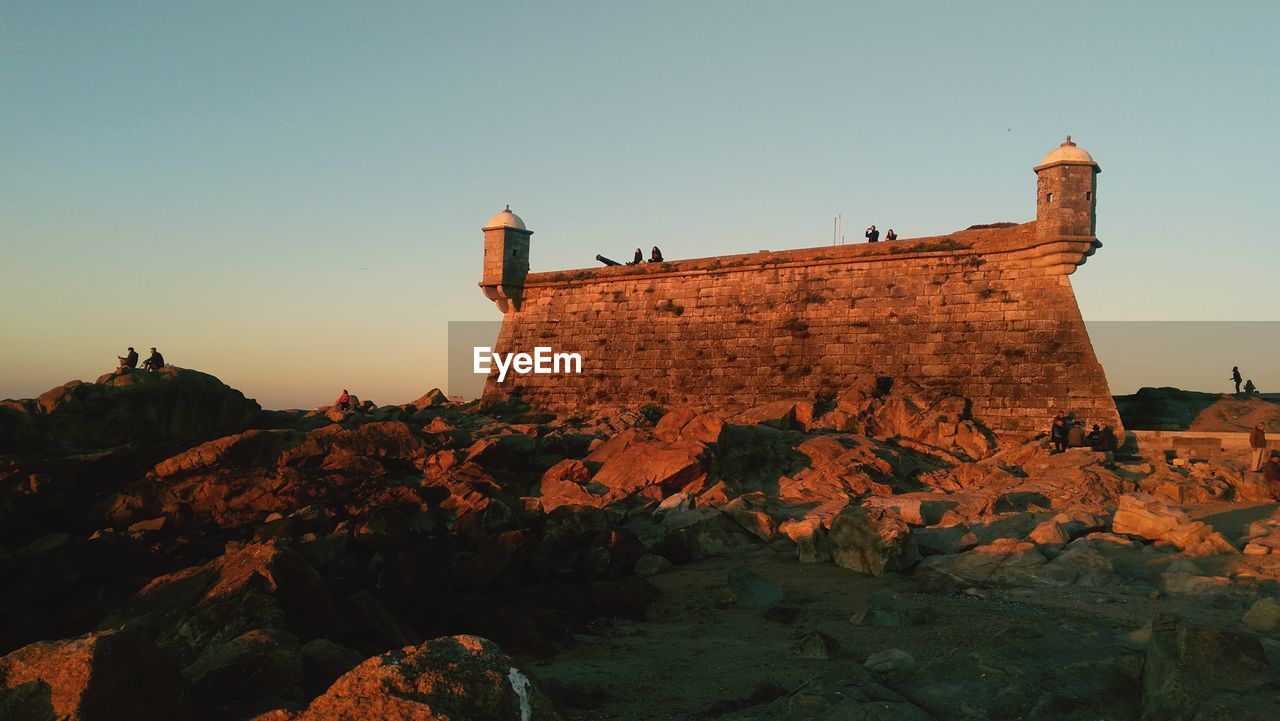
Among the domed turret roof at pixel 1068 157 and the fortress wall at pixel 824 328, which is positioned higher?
the domed turret roof at pixel 1068 157

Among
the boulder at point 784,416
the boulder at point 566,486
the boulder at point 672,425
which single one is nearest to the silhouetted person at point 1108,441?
the boulder at point 784,416

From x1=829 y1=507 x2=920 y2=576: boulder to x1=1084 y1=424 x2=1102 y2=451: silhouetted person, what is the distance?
7541 millimetres

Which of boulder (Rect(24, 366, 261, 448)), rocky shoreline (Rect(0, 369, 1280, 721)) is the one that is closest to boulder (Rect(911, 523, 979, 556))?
rocky shoreline (Rect(0, 369, 1280, 721))

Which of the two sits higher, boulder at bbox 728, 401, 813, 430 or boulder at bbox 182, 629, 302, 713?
boulder at bbox 728, 401, 813, 430

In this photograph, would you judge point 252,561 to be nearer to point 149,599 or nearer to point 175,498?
point 149,599

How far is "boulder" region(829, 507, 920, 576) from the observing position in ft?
31.0

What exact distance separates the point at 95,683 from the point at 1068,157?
702 inches

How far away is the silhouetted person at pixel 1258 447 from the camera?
14.7 meters

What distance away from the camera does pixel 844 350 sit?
19.6 meters

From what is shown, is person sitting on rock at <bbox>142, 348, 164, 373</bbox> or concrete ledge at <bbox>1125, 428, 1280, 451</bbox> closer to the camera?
concrete ledge at <bbox>1125, 428, 1280, 451</bbox>

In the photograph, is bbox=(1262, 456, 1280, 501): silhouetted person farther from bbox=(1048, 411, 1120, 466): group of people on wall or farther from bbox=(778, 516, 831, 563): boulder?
bbox=(778, 516, 831, 563): boulder

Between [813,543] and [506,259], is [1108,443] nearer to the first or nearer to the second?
[813,543]

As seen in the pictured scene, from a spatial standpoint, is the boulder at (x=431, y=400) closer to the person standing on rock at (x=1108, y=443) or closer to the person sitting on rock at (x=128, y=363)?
the person sitting on rock at (x=128, y=363)

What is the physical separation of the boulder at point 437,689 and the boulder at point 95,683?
2.68 ft
